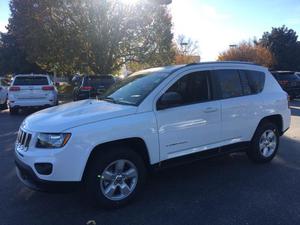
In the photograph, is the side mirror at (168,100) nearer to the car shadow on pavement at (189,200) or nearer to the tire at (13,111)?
the car shadow on pavement at (189,200)

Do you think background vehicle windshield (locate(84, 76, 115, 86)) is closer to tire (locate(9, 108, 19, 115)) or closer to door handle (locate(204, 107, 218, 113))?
tire (locate(9, 108, 19, 115))

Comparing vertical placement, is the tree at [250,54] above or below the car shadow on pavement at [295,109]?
above

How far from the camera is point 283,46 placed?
51719 millimetres

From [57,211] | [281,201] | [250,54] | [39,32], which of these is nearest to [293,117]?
[281,201]

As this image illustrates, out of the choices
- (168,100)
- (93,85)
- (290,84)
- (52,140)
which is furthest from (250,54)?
(52,140)

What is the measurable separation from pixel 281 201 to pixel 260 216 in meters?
0.61

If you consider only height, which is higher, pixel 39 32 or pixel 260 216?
pixel 39 32

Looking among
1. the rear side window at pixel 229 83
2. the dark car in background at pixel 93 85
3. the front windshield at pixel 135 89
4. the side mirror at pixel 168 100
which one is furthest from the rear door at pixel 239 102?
the dark car in background at pixel 93 85

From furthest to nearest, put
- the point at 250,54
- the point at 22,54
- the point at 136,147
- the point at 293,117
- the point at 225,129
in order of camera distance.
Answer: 1. the point at 250,54
2. the point at 22,54
3. the point at 293,117
4. the point at 225,129
5. the point at 136,147

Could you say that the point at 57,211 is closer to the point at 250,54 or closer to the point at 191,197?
the point at 191,197

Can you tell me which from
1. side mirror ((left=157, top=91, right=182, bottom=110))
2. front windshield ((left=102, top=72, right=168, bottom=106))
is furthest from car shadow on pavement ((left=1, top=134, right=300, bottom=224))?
front windshield ((left=102, top=72, right=168, bottom=106))

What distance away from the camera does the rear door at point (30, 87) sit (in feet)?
44.0

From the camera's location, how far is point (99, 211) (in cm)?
428

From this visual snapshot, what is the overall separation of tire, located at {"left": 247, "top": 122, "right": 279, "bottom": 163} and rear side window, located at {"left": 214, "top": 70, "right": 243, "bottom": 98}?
855 mm
